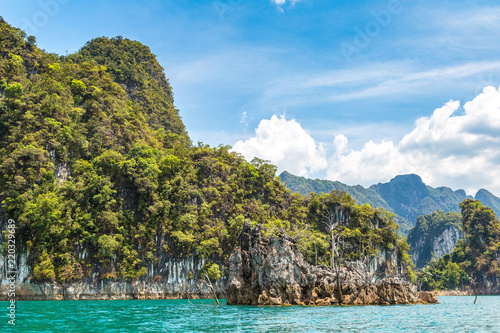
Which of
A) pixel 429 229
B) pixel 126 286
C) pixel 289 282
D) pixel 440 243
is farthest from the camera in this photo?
pixel 429 229

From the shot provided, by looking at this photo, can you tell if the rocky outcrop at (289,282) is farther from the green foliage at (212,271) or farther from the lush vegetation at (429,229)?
the lush vegetation at (429,229)

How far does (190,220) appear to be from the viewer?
54.6m

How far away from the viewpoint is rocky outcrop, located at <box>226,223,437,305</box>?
32406 mm

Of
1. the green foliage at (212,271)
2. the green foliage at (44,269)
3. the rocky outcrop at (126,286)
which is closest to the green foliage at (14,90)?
the rocky outcrop at (126,286)

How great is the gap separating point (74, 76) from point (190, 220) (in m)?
30.0

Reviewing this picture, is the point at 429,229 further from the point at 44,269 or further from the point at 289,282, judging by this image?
the point at 44,269

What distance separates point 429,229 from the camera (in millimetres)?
150125

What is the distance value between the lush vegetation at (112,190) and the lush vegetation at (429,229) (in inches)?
3201

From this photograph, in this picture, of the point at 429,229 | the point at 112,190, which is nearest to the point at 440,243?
the point at 429,229

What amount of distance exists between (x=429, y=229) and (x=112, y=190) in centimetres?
13421

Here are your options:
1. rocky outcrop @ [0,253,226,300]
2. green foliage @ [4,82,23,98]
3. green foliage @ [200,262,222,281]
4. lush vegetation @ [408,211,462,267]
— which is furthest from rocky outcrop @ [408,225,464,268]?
green foliage @ [4,82,23,98]

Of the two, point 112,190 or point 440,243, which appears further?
point 440,243

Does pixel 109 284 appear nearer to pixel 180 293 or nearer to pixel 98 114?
pixel 180 293

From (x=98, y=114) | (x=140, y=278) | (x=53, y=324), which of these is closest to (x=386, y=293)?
(x=53, y=324)
